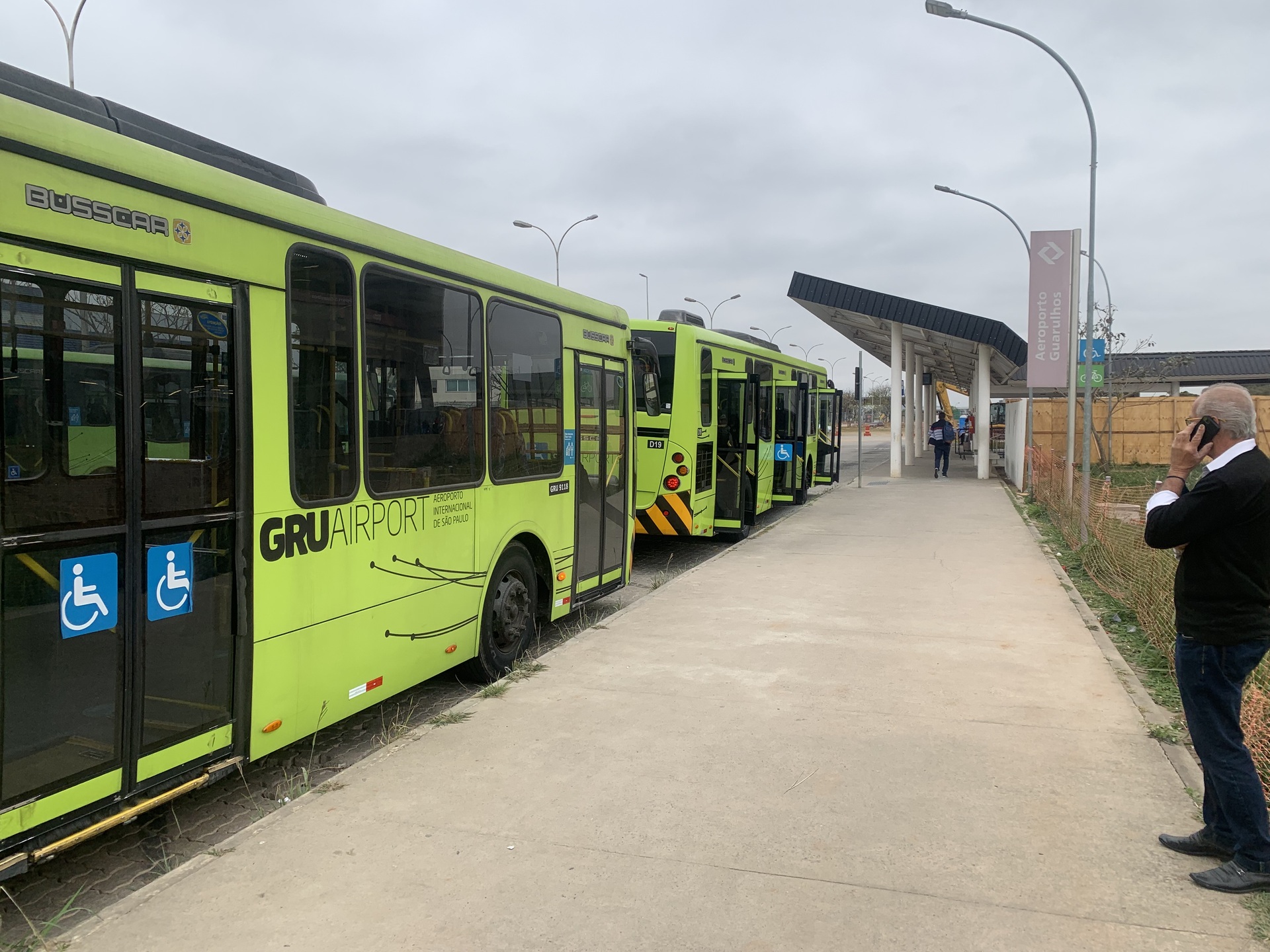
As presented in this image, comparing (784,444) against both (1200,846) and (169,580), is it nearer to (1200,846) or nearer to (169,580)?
(1200,846)

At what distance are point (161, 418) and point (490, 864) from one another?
7.32 feet

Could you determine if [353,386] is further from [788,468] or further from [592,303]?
[788,468]

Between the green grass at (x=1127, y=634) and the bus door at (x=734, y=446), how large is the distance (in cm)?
439

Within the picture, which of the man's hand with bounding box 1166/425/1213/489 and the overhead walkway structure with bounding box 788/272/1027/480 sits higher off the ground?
the overhead walkway structure with bounding box 788/272/1027/480

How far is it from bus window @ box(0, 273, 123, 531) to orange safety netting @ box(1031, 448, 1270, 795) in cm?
435

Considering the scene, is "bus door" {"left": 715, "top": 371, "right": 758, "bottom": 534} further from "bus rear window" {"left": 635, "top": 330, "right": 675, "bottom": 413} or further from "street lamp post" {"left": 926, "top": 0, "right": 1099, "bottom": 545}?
"street lamp post" {"left": 926, "top": 0, "right": 1099, "bottom": 545}

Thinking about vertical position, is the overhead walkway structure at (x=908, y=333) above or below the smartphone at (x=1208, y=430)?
above

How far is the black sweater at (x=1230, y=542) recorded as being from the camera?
3.24m

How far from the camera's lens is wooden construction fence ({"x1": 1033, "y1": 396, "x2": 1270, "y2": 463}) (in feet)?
99.0

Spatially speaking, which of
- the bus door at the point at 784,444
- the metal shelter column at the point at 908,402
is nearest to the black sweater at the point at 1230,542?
the bus door at the point at 784,444

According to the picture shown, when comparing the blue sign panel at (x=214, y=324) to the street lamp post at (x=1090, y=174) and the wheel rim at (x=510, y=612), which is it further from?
the street lamp post at (x=1090, y=174)

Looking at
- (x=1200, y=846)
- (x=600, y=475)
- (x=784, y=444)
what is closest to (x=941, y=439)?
(x=784, y=444)

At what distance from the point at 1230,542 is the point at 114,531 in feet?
13.7

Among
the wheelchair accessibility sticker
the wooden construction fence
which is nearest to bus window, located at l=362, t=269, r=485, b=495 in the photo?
the wheelchair accessibility sticker
